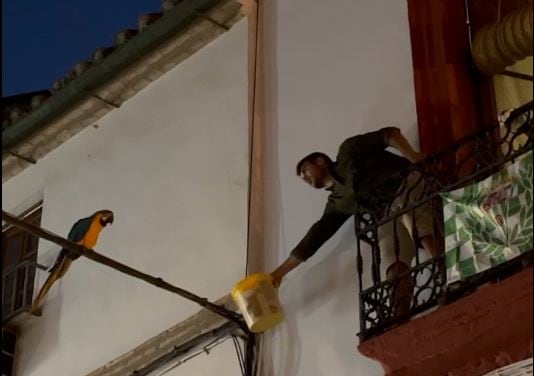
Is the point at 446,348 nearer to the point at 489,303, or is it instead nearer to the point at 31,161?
the point at 489,303

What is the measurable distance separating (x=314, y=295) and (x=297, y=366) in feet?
1.18

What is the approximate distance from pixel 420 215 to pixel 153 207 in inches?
97.1

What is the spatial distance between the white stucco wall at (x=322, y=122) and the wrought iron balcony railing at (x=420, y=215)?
33 cm

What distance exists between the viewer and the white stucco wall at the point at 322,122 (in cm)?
692

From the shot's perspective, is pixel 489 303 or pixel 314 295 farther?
pixel 314 295

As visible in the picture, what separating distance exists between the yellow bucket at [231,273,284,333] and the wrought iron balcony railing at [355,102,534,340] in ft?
1.72

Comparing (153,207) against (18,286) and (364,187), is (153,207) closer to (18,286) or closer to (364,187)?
(18,286)

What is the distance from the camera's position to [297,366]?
698 centimetres

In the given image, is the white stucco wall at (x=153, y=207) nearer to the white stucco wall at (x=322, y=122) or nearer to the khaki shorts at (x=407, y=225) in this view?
the white stucco wall at (x=322, y=122)

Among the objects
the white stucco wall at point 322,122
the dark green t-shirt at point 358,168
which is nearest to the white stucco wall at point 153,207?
the white stucco wall at point 322,122

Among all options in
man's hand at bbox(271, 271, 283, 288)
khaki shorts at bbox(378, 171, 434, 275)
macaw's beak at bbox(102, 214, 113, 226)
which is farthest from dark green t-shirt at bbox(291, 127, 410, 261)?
macaw's beak at bbox(102, 214, 113, 226)

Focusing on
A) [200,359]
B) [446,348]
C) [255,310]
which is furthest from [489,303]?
[200,359]

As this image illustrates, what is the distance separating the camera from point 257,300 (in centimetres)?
701

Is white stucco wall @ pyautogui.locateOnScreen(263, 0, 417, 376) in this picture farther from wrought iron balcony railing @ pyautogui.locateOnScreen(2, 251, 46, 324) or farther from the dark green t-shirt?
wrought iron balcony railing @ pyautogui.locateOnScreen(2, 251, 46, 324)
